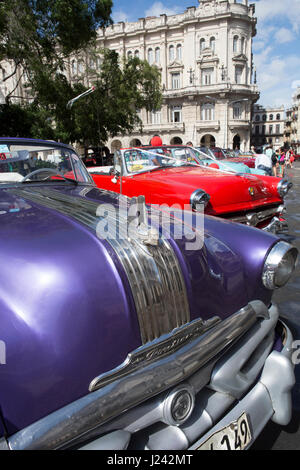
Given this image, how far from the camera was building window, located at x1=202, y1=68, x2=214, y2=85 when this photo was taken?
44.9 metres

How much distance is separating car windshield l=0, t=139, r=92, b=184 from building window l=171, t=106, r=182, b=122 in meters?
47.5

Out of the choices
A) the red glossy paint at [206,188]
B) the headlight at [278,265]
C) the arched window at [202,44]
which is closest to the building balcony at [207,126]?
the arched window at [202,44]

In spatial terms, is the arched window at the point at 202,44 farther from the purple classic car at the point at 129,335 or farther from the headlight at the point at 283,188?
the purple classic car at the point at 129,335

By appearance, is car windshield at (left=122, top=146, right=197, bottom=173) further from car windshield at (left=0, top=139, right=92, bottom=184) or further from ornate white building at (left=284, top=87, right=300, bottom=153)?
ornate white building at (left=284, top=87, right=300, bottom=153)

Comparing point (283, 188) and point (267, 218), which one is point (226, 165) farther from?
point (267, 218)

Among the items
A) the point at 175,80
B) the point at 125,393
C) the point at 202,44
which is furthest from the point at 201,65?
the point at 125,393

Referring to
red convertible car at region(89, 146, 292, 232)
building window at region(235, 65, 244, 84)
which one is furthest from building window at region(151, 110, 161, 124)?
red convertible car at region(89, 146, 292, 232)

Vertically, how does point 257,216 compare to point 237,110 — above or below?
below

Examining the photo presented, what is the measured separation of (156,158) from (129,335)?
4.36m

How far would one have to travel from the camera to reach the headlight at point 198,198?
375 centimetres

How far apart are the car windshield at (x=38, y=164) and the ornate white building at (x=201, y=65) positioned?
43.8m

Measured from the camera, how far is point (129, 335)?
4.10 ft

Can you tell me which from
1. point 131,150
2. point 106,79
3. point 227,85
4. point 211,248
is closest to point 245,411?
point 211,248
